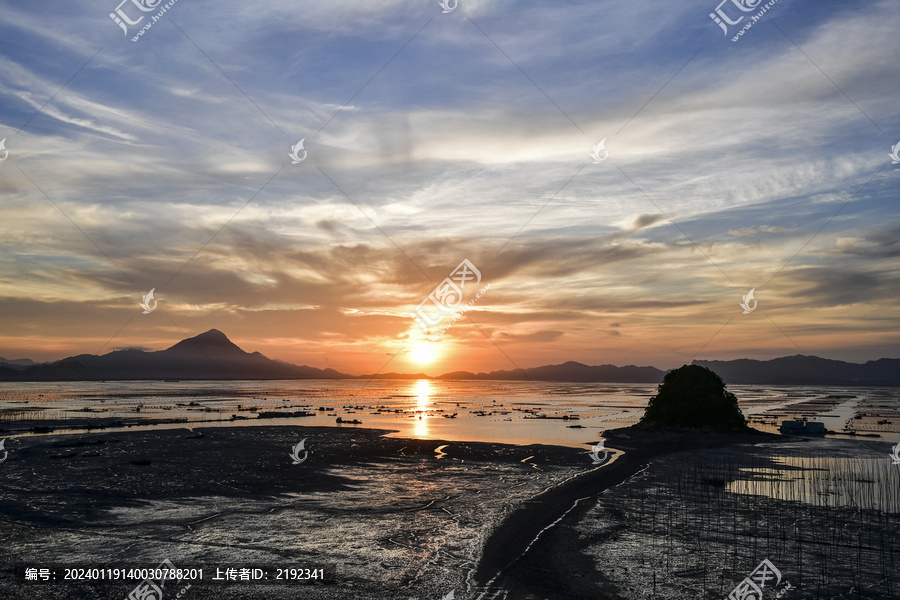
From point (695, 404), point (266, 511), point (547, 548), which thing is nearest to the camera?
point (547, 548)

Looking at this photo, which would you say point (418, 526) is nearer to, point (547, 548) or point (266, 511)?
point (547, 548)

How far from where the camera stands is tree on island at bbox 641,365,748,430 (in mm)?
67250

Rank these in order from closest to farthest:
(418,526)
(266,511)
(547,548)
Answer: (547,548)
(418,526)
(266,511)

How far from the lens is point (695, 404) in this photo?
224 ft

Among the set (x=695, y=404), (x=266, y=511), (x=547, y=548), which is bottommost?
(x=547, y=548)

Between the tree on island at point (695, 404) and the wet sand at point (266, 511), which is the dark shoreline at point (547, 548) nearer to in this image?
the wet sand at point (266, 511)


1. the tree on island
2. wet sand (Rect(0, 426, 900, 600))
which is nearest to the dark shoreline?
wet sand (Rect(0, 426, 900, 600))

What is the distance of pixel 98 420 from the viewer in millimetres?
78062

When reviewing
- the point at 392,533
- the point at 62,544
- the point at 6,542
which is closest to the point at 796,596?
the point at 392,533

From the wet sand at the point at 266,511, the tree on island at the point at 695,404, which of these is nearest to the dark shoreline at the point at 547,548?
the wet sand at the point at 266,511

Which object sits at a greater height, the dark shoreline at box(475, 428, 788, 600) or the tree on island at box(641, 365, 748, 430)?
the tree on island at box(641, 365, 748, 430)

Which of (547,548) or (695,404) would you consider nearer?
(547,548)

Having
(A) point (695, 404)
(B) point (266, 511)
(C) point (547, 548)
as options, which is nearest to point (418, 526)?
(C) point (547, 548)

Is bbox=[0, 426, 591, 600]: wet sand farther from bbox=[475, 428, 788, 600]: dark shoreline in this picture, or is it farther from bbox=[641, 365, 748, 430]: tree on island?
bbox=[641, 365, 748, 430]: tree on island
